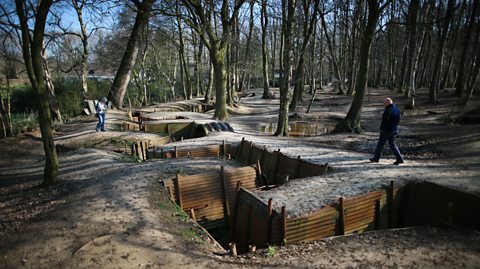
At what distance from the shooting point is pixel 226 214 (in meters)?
9.23

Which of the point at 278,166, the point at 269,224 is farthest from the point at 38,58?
the point at 278,166

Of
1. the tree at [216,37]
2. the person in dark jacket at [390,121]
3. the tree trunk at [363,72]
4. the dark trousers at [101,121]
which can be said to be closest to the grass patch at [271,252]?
the person in dark jacket at [390,121]

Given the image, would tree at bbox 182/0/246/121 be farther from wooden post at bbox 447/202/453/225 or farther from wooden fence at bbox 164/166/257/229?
wooden post at bbox 447/202/453/225

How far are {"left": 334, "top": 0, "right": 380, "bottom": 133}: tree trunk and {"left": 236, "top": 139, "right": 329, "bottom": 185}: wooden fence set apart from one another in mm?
5746

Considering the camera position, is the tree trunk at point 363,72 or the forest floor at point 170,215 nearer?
the forest floor at point 170,215

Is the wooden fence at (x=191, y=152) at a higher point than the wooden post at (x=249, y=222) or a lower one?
higher

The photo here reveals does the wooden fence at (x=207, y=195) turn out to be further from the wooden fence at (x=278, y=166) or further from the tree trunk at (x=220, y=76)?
the tree trunk at (x=220, y=76)

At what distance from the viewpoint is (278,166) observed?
10766 mm

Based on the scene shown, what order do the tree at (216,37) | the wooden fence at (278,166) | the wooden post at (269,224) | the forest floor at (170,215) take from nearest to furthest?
the forest floor at (170,215), the wooden post at (269,224), the wooden fence at (278,166), the tree at (216,37)

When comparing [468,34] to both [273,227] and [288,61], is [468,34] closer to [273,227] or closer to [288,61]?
[288,61]

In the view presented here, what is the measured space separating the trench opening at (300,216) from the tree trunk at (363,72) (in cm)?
669

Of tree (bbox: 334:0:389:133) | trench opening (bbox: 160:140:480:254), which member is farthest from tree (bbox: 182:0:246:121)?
trench opening (bbox: 160:140:480:254)

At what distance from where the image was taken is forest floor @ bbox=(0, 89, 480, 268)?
5.38 metres

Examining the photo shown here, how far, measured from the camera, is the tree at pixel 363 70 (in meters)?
14.2
